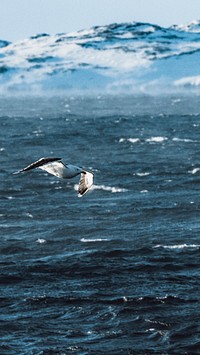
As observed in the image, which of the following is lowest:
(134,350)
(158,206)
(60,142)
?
(134,350)

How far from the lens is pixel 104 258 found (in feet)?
178

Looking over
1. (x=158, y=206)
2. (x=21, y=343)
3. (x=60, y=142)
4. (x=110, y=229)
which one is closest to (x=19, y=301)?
(x=21, y=343)

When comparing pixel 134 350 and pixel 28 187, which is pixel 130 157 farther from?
pixel 134 350

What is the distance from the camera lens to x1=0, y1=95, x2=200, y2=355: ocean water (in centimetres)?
4069

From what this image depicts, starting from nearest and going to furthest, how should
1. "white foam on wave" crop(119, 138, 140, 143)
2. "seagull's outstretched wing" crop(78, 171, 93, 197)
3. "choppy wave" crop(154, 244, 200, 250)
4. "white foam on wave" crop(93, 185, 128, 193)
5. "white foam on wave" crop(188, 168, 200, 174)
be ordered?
"seagull's outstretched wing" crop(78, 171, 93, 197) < "choppy wave" crop(154, 244, 200, 250) < "white foam on wave" crop(93, 185, 128, 193) < "white foam on wave" crop(188, 168, 200, 174) < "white foam on wave" crop(119, 138, 140, 143)

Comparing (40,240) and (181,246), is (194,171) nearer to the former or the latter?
(181,246)

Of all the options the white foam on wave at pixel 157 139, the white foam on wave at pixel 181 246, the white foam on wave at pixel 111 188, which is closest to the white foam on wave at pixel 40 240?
the white foam on wave at pixel 181 246

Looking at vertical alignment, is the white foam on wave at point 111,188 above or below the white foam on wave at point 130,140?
below

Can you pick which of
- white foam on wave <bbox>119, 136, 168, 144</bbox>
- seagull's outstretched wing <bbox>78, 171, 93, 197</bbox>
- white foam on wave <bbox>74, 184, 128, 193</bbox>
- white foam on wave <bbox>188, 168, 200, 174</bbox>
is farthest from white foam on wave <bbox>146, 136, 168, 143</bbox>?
seagull's outstretched wing <bbox>78, 171, 93, 197</bbox>

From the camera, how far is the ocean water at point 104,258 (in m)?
40.7

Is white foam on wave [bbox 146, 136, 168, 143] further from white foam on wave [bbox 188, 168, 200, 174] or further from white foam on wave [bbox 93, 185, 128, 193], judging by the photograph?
white foam on wave [bbox 93, 185, 128, 193]

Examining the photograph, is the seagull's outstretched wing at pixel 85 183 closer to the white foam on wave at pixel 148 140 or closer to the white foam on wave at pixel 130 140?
the white foam on wave at pixel 148 140

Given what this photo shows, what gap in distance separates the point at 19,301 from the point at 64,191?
35.2 metres

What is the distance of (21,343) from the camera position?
130ft
